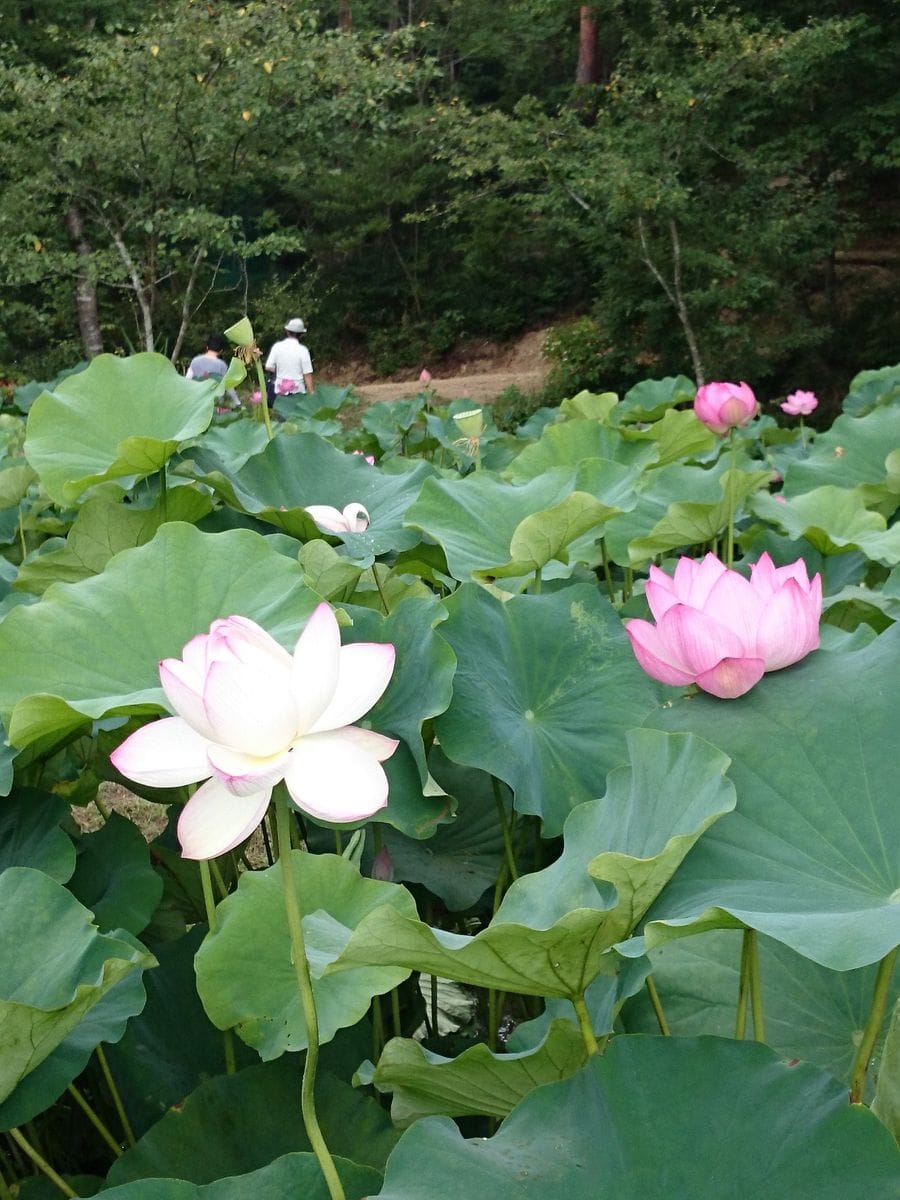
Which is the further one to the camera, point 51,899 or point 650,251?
point 650,251

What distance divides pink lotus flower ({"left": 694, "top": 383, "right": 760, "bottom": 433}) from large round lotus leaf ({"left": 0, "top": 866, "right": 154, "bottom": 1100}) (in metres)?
1.25

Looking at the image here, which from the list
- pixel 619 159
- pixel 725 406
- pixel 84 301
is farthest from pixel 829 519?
pixel 84 301

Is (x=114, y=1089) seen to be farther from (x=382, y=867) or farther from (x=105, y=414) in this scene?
(x=105, y=414)

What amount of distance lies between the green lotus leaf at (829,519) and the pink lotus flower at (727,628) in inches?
26.7

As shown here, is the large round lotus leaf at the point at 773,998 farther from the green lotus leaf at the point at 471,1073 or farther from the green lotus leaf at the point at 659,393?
the green lotus leaf at the point at 659,393

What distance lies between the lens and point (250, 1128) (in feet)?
2.12

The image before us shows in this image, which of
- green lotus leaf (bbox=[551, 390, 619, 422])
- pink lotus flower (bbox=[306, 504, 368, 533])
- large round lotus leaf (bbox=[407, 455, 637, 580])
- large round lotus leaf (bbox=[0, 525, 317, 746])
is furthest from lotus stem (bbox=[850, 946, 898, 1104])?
green lotus leaf (bbox=[551, 390, 619, 422])

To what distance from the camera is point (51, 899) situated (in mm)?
660

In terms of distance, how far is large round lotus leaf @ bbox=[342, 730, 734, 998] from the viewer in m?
0.47

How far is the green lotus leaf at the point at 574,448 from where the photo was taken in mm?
1588

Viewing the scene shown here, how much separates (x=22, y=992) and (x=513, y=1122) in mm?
310

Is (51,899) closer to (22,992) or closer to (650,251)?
(22,992)

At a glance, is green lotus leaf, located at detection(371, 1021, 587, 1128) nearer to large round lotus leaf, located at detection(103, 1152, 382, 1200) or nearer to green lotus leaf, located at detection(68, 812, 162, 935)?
large round lotus leaf, located at detection(103, 1152, 382, 1200)

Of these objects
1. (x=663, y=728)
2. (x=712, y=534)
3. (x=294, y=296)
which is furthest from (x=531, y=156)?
(x=663, y=728)
